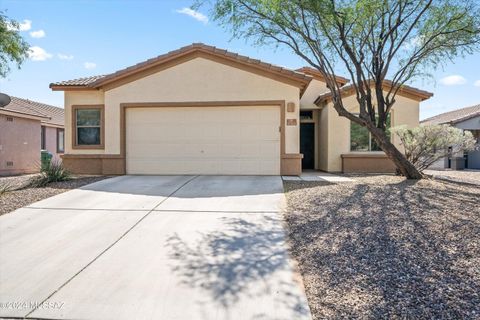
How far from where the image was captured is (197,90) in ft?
38.3

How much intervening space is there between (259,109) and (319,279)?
330 inches

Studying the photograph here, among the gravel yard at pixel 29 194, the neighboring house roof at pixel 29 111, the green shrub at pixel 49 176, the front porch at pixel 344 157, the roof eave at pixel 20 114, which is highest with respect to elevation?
the neighboring house roof at pixel 29 111

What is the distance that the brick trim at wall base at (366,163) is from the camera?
13.3 meters

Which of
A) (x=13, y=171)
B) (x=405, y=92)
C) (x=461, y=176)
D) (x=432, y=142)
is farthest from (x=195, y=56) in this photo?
(x=13, y=171)

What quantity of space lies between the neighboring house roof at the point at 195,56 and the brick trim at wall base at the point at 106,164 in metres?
2.61

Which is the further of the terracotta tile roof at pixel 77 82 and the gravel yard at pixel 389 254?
the terracotta tile roof at pixel 77 82

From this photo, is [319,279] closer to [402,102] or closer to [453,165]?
[402,102]

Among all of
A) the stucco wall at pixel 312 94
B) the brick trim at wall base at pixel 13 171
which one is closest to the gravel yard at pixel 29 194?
the brick trim at wall base at pixel 13 171

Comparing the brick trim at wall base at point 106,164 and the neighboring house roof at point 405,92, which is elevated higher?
the neighboring house roof at point 405,92

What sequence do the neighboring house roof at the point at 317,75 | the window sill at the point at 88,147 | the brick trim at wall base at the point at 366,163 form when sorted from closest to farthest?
the window sill at the point at 88,147
the brick trim at wall base at the point at 366,163
the neighboring house roof at the point at 317,75

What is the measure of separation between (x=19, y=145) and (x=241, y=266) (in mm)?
17492

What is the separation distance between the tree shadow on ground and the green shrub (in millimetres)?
6255

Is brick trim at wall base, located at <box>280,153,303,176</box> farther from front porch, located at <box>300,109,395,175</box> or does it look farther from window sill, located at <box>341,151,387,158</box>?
window sill, located at <box>341,151,387,158</box>

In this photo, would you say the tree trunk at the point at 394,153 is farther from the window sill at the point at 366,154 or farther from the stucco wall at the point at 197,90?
the window sill at the point at 366,154
